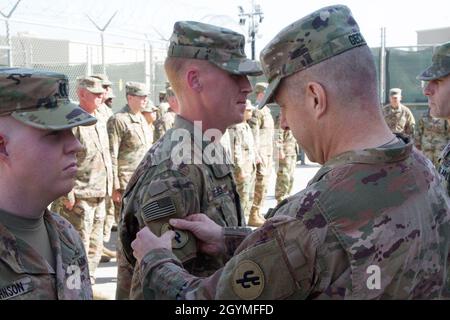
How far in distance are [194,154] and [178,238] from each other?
1.38 ft

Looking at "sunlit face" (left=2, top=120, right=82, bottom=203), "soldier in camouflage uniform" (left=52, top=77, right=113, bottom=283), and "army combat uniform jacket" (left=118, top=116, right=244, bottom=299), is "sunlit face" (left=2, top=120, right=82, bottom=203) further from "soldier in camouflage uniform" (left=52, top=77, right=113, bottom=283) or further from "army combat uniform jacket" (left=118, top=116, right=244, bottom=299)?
"soldier in camouflage uniform" (left=52, top=77, right=113, bottom=283)

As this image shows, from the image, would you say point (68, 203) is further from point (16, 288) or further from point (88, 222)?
point (16, 288)

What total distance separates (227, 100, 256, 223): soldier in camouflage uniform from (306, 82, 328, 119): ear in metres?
6.14

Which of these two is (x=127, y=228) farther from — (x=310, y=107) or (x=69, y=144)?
(x=310, y=107)

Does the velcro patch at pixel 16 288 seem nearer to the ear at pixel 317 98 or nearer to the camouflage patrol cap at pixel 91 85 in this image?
the ear at pixel 317 98

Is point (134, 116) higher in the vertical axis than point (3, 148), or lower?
lower

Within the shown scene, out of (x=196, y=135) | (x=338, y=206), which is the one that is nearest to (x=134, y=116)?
(x=196, y=135)

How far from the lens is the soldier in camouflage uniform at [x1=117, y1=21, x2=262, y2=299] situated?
2.31 metres

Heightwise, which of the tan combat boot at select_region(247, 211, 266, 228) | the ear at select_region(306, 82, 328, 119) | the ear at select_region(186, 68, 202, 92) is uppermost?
the ear at select_region(306, 82, 328, 119)

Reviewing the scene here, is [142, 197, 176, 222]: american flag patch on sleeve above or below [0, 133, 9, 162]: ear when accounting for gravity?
below

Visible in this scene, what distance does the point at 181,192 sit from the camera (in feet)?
7.59

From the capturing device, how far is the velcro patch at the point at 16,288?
1.74 metres

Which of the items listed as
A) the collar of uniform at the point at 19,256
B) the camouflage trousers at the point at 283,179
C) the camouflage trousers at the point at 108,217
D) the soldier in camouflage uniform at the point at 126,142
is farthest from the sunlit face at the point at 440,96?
the camouflage trousers at the point at 283,179

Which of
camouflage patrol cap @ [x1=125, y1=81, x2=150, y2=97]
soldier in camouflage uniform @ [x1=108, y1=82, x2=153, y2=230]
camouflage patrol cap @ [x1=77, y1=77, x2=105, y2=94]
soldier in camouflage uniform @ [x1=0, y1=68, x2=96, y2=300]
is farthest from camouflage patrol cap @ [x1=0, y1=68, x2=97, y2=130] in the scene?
camouflage patrol cap @ [x1=125, y1=81, x2=150, y2=97]
